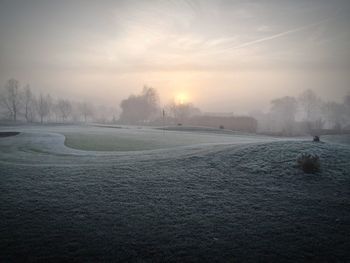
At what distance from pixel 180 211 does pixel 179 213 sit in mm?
131

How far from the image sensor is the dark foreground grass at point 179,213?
520 cm

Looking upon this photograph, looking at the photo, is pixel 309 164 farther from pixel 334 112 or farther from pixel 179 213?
pixel 334 112

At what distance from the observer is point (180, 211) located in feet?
23.1

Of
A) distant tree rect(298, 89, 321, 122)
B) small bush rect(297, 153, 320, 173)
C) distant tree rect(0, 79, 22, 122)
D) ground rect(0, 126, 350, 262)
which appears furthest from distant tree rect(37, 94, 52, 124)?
distant tree rect(298, 89, 321, 122)

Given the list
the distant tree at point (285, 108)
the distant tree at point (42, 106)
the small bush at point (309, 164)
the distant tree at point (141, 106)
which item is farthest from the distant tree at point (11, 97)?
the distant tree at point (285, 108)

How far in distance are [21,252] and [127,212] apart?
2857mm

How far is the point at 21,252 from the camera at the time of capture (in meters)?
5.11

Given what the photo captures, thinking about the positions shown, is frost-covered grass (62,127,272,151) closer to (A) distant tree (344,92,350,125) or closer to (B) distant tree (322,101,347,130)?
(A) distant tree (344,92,350,125)

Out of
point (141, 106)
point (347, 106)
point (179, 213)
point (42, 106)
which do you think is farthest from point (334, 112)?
point (42, 106)

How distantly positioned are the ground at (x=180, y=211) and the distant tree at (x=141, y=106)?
7893cm

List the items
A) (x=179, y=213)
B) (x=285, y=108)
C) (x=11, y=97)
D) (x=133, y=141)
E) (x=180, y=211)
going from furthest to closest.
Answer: (x=285, y=108) → (x=11, y=97) → (x=133, y=141) → (x=180, y=211) → (x=179, y=213)

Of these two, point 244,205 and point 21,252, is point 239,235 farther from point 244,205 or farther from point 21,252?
point 21,252

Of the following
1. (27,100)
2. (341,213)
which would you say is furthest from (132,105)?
(341,213)

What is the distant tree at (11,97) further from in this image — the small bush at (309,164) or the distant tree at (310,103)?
the distant tree at (310,103)
